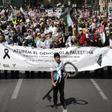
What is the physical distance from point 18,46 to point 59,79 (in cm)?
643

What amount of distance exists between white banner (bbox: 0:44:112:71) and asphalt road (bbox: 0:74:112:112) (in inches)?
20.8

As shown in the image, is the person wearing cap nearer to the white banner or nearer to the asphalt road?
Answer: the white banner

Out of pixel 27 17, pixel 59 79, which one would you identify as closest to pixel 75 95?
pixel 59 79

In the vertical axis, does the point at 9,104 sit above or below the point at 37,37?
below

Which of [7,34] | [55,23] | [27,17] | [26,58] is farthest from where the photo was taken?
[27,17]

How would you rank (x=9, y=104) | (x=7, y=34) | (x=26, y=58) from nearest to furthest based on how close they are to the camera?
(x=9, y=104)
(x=26, y=58)
(x=7, y=34)

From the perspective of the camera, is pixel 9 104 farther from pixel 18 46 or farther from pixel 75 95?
pixel 18 46

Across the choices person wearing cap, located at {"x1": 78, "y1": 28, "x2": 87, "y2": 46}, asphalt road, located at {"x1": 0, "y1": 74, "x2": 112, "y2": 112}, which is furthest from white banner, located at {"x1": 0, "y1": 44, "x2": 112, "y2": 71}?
person wearing cap, located at {"x1": 78, "y1": 28, "x2": 87, "y2": 46}

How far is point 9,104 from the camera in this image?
17.0 m

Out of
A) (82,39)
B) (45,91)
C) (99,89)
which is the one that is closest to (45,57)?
(82,39)

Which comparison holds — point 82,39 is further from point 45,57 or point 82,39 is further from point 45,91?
point 45,91

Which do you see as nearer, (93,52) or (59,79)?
Answer: (59,79)

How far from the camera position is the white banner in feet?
71.9

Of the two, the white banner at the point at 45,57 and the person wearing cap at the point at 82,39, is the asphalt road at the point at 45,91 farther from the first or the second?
the person wearing cap at the point at 82,39
